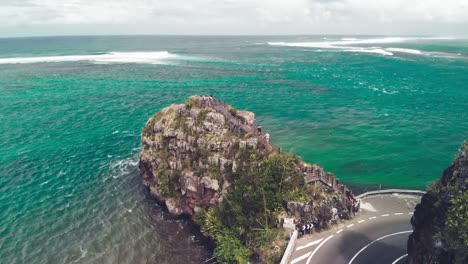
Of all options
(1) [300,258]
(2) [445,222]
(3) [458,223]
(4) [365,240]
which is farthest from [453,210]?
(1) [300,258]

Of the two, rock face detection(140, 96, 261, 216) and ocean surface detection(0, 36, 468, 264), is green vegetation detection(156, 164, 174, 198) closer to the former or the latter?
rock face detection(140, 96, 261, 216)

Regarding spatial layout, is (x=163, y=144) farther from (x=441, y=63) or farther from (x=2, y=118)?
(x=441, y=63)

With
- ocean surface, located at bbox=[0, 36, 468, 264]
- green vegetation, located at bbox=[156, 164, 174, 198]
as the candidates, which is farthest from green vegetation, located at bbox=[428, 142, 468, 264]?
green vegetation, located at bbox=[156, 164, 174, 198]

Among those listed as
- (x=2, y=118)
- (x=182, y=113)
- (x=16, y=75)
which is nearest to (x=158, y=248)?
(x=182, y=113)

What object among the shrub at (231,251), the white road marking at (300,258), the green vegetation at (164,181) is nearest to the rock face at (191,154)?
the green vegetation at (164,181)

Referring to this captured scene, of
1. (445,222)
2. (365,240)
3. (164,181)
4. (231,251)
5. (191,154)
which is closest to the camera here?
(445,222)

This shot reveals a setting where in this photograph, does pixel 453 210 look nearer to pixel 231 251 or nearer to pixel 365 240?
pixel 365 240
